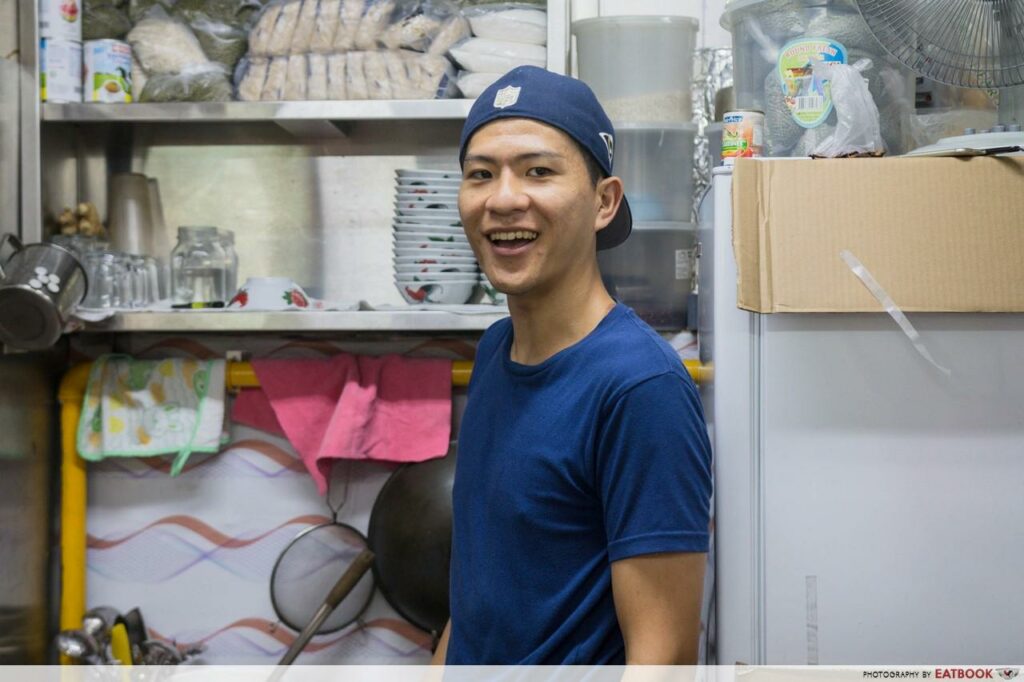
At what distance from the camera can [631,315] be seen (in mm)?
1220

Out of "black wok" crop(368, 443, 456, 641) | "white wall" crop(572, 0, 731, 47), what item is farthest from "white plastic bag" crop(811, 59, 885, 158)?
"black wok" crop(368, 443, 456, 641)

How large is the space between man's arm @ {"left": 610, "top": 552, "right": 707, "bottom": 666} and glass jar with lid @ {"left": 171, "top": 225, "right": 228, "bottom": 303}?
1280mm

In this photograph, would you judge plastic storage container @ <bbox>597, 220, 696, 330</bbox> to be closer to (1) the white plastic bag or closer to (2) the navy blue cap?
(1) the white plastic bag

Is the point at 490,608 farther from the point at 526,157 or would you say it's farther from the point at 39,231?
the point at 39,231

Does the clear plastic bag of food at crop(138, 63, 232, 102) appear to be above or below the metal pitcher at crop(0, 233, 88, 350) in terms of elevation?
above

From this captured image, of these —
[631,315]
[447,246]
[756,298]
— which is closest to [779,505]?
[756,298]

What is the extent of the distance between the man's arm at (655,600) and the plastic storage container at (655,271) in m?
0.94

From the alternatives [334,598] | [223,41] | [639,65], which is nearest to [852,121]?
[639,65]

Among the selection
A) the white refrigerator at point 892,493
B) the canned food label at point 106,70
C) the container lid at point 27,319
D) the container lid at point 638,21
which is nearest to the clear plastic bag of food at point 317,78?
the canned food label at point 106,70

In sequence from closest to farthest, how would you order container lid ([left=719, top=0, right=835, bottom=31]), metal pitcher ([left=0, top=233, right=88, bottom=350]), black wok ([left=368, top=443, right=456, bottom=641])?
container lid ([left=719, top=0, right=835, bottom=31]), metal pitcher ([left=0, top=233, right=88, bottom=350]), black wok ([left=368, top=443, right=456, bottom=641])

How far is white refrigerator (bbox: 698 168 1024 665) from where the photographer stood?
57.1 inches

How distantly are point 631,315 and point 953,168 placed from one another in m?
0.56

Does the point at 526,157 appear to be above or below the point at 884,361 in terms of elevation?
above

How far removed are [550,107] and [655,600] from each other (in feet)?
1.89
